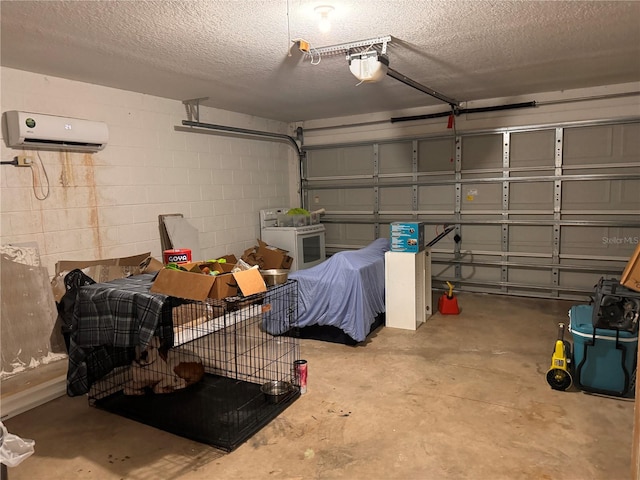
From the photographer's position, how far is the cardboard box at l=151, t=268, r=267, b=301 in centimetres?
246

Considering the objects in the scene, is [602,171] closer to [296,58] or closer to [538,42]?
[538,42]

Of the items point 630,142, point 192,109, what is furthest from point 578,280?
point 192,109

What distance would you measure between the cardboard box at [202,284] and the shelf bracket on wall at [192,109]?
3.04m

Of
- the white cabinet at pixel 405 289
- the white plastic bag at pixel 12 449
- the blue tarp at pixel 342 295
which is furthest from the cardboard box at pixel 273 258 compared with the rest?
the white plastic bag at pixel 12 449

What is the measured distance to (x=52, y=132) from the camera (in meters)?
3.56

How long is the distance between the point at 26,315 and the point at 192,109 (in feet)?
9.53

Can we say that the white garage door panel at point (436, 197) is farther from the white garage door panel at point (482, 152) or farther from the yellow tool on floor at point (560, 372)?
the yellow tool on floor at point (560, 372)

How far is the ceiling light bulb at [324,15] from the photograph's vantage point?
257cm

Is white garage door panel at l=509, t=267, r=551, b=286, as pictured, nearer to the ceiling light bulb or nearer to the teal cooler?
the teal cooler

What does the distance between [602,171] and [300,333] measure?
158 inches

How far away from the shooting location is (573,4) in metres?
2.67

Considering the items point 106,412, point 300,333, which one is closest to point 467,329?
point 300,333

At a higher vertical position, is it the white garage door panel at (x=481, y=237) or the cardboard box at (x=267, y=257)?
the white garage door panel at (x=481, y=237)

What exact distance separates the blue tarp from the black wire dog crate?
0.34 metres
